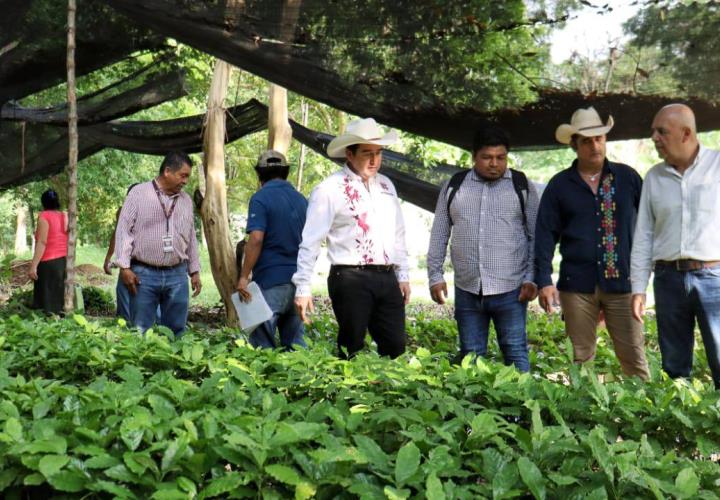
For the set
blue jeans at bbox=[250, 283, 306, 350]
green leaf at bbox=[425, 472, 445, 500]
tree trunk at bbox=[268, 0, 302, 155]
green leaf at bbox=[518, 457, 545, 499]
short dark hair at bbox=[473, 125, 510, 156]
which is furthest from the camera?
tree trunk at bbox=[268, 0, 302, 155]

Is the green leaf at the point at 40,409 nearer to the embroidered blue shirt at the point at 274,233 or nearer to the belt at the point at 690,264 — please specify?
the embroidered blue shirt at the point at 274,233

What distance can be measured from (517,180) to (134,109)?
5855mm

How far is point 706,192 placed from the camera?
14.0 ft

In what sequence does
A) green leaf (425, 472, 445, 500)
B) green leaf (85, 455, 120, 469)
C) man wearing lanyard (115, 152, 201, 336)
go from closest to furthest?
1. green leaf (425, 472, 445, 500)
2. green leaf (85, 455, 120, 469)
3. man wearing lanyard (115, 152, 201, 336)

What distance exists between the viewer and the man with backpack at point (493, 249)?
492 centimetres

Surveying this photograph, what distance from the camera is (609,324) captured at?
4852 millimetres

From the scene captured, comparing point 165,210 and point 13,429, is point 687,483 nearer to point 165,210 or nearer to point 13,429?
point 13,429

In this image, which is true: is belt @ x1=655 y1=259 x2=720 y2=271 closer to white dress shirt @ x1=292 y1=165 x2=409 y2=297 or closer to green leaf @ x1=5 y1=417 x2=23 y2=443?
white dress shirt @ x1=292 y1=165 x2=409 y2=297

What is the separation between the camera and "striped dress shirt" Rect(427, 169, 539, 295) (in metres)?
4.93

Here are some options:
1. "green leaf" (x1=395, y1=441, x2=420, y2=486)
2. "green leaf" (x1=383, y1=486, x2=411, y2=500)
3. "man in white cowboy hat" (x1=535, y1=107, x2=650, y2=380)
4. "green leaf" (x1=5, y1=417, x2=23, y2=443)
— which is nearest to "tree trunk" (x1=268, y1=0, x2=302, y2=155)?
"man in white cowboy hat" (x1=535, y1=107, x2=650, y2=380)

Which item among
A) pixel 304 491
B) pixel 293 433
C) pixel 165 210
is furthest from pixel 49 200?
pixel 304 491

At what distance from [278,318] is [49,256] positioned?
4.75 metres

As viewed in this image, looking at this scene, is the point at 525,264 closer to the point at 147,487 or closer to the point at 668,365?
the point at 668,365

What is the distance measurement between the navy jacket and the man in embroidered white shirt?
2.95 feet
